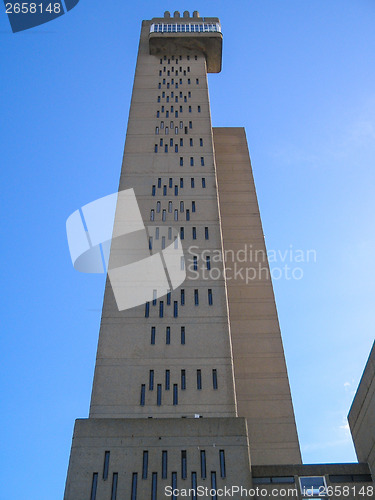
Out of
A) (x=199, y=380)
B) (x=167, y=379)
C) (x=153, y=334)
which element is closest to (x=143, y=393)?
(x=167, y=379)

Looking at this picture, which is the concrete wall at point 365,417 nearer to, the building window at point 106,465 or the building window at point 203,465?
the building window at point 203,465

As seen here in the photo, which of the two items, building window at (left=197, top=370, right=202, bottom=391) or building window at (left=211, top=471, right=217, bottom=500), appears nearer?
building window at (left=211, top=471, right=217, bottom=500)

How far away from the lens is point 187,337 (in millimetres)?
30594

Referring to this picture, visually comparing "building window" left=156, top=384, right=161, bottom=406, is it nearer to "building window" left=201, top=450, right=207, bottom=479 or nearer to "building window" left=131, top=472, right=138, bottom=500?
"building window" left=201, top=450, right=207, bottom=479

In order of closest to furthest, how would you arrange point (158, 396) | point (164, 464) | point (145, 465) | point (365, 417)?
point (145, 465) < point (164, 464) < point (365, 417) < point (158, 396)

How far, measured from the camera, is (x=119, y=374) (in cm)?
2870

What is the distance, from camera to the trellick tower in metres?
24.2

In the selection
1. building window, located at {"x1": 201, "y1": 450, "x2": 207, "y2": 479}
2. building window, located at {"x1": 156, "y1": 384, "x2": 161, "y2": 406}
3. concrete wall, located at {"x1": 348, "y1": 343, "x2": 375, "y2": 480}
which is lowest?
building window, located at {"x1": 201, "y1": 450, "x2": 207, "y2": 479}

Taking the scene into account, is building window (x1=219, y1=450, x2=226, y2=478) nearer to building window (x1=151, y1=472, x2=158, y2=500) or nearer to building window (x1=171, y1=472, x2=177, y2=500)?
building window (x1=171, y1=472, x2=177, y2=500)

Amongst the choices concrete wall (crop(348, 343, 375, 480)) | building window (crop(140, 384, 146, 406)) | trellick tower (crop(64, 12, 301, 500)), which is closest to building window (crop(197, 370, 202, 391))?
trellick tower (crop(64, 12, 301, 500))

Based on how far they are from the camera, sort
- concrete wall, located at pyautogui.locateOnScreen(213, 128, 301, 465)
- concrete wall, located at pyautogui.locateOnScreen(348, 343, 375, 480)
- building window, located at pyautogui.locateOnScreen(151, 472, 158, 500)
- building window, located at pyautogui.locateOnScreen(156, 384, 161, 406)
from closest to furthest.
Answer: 1. building window, located at pyautogui.locateOnScreen(151, 472, 158, 500)
2. concrete wall, located at pyautogui.locateOnScreen(348, 343, 375, 480)
3. building window, located at pyautogui.locateOnScreen(156, 384, 161, 406)
4. concrete wall, located at pyautogui.locateOnScreen(213, 128, 301, 465)

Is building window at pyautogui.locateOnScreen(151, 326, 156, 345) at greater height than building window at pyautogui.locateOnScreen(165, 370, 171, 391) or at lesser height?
greater

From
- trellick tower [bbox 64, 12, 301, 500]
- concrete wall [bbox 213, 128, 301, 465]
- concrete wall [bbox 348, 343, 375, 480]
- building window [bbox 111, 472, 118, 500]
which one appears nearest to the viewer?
building window [bbox 111, 472, 118, 500]

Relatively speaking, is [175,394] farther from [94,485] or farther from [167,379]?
[94,485]
